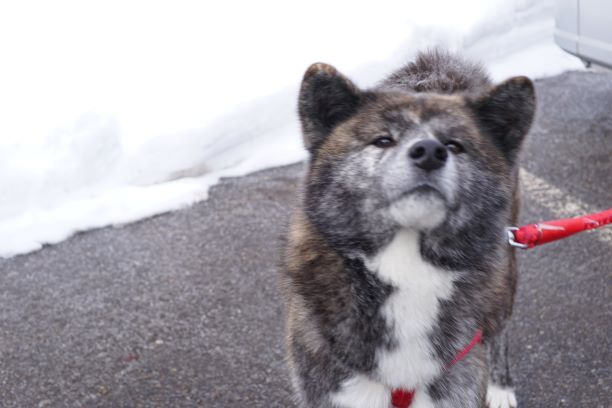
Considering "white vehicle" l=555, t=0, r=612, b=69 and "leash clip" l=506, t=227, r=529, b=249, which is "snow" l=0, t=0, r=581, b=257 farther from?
"leash clip" l=506, t=227, r=529, b=249

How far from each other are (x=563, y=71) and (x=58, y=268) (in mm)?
5093

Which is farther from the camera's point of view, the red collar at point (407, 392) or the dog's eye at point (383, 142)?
the red collar at point (407, 392)

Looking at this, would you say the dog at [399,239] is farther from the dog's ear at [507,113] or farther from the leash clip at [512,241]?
the leash clip at [512,241]

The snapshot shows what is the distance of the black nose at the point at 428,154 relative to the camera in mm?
2260

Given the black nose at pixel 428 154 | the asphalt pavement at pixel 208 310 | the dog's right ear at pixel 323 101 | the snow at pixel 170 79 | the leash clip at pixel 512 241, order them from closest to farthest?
the black nose at pixel 428 154
the dog's right ear at pixel 323 101
the leash clip at pixel 512 241
the asphalt pavement at pixel 208 310
the snow at pixel 170 79

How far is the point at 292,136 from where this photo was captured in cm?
626

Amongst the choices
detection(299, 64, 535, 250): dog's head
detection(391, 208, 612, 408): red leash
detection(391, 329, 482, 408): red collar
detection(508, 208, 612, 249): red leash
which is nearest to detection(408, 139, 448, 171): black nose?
detection(299, 64, 535, 250): dog's head

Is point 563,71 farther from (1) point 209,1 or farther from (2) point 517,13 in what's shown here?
(1) point 209,1

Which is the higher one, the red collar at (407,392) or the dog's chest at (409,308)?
the dog's chest at (409,308)

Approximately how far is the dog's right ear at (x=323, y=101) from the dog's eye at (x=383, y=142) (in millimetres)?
195

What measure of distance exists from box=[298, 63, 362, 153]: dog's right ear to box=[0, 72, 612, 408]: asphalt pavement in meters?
0.52

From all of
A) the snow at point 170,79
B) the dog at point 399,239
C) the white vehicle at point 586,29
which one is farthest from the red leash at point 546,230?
the white vehicle at point 586,29

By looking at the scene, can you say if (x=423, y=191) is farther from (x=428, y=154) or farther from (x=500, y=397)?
(x=500, y=397)

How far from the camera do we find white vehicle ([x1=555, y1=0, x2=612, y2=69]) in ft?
19.6
